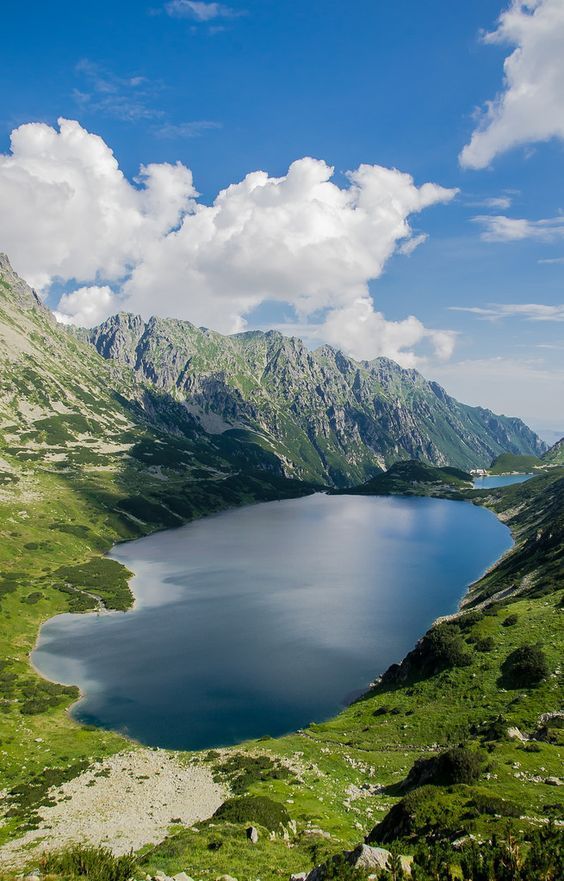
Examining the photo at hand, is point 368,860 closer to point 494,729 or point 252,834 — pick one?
point 252,834

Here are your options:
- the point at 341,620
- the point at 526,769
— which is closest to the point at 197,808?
the point at 526,769

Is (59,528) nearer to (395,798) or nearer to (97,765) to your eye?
(97,765)

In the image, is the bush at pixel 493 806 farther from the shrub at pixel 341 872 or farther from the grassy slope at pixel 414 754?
the shrub at pixel 341 872

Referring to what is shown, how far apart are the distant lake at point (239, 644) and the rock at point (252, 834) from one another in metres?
37.0

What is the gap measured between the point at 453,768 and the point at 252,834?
15880 mm

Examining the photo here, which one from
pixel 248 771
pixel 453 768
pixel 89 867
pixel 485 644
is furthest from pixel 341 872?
pixel 485 644

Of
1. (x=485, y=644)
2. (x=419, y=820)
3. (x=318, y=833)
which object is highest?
(x=419, y=820)

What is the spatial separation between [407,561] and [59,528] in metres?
141

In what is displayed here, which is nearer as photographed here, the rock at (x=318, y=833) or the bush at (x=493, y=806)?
the bush at (x=493, y=806)

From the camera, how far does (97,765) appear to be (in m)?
60.6

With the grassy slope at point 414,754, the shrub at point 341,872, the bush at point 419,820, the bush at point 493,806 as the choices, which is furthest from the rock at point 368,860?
the bush at point 493,806

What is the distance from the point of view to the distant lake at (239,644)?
3086 inches

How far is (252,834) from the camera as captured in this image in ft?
117

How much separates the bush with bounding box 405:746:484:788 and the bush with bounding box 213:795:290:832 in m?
12.3
